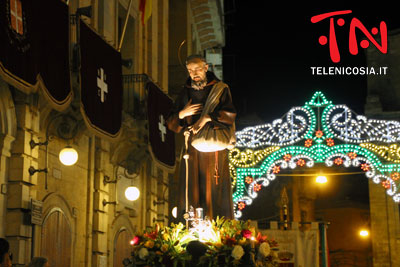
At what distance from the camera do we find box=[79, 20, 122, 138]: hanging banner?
17766 mm

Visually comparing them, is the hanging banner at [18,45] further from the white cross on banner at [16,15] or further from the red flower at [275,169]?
the red flower at [275,169]

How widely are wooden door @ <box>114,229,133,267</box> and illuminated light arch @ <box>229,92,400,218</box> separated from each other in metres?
3.73

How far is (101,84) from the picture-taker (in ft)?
62.1

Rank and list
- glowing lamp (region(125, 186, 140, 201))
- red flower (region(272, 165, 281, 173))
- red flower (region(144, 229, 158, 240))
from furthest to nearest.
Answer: red flower (region(272, 165, 281, 173)), glowing lamp (region(125, 186, 140, 201)), red flower (region(144, 229, 158, 240))

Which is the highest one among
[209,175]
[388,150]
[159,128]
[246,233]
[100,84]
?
[159,128]

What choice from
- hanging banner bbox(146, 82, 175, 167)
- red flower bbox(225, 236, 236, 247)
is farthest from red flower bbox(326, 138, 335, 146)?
red flower bbox(225, 236, 236, 247)

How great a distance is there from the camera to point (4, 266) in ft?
29.1

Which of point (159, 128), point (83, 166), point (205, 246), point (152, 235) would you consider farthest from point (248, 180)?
point (205, 246)

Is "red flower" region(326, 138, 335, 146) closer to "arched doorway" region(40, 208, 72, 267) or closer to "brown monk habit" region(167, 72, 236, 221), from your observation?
"arched doorway" region(40, 208, 72, 267)

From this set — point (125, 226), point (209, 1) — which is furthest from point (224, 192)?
point (209, 1)

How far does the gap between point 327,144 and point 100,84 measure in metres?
9.18

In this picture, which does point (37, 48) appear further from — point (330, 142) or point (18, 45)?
point (330, 142)

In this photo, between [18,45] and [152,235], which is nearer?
[152,235]

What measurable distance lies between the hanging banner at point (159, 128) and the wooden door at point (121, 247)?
8.00ft
